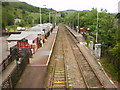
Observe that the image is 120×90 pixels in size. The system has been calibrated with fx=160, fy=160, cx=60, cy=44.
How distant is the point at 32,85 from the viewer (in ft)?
28.6

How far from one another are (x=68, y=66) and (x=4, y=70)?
16.6 ft

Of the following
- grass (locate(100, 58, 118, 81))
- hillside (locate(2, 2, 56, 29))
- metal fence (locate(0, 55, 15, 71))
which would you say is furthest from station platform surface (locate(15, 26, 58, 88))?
hillside (locate(2, 2, 56, 29))

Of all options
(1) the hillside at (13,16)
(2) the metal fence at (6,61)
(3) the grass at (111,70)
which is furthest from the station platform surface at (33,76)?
(1) the hillside at (13,16)

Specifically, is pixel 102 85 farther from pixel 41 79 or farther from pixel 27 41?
pixel 27 41

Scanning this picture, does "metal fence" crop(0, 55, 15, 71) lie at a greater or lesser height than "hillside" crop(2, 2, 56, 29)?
lesser

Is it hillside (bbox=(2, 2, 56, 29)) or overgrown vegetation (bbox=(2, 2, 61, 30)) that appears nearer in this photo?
hillside (bbox=(2, 2, 56, 29))

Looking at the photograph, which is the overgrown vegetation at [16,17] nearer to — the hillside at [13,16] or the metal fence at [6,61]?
the hillside at [13,16]

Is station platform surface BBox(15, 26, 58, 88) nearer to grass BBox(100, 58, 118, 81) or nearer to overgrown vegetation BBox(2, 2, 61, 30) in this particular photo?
grass BBox(100, 58, 118, 81)

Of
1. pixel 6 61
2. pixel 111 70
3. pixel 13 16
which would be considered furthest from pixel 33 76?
pixel 13 16

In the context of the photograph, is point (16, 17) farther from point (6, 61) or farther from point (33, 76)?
point (33, 76)

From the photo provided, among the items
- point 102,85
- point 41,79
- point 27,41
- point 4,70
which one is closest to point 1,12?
point 27,41

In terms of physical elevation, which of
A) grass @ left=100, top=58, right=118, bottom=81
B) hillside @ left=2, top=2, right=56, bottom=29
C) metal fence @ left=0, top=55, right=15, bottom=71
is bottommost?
grass @ left=100, top=58, right=118, bottom=81

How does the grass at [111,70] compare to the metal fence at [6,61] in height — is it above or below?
below

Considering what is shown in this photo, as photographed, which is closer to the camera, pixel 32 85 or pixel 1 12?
pixel 32 85
